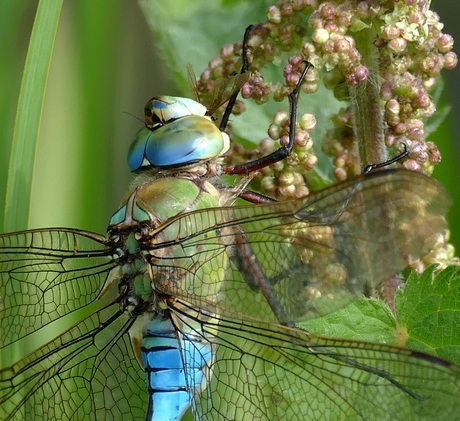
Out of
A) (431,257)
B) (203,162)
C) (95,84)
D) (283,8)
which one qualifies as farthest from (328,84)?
(95,84)

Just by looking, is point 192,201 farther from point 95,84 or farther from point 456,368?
point 95,84

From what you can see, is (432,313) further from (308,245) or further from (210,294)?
(210,294)

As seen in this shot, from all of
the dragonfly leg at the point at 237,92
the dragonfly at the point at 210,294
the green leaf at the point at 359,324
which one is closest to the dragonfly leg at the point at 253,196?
the dragonfly at the point at 210,294

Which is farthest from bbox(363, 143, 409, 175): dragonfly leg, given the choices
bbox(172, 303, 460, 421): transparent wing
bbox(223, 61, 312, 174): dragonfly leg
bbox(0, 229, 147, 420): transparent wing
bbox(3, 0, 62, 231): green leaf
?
bbox(3, 0, 62, 231): green leaf

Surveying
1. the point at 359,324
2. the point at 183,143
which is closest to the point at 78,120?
the point at 183,143

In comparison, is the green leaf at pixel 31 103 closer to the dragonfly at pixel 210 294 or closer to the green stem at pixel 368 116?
the dragonfly at pixel 210 294
